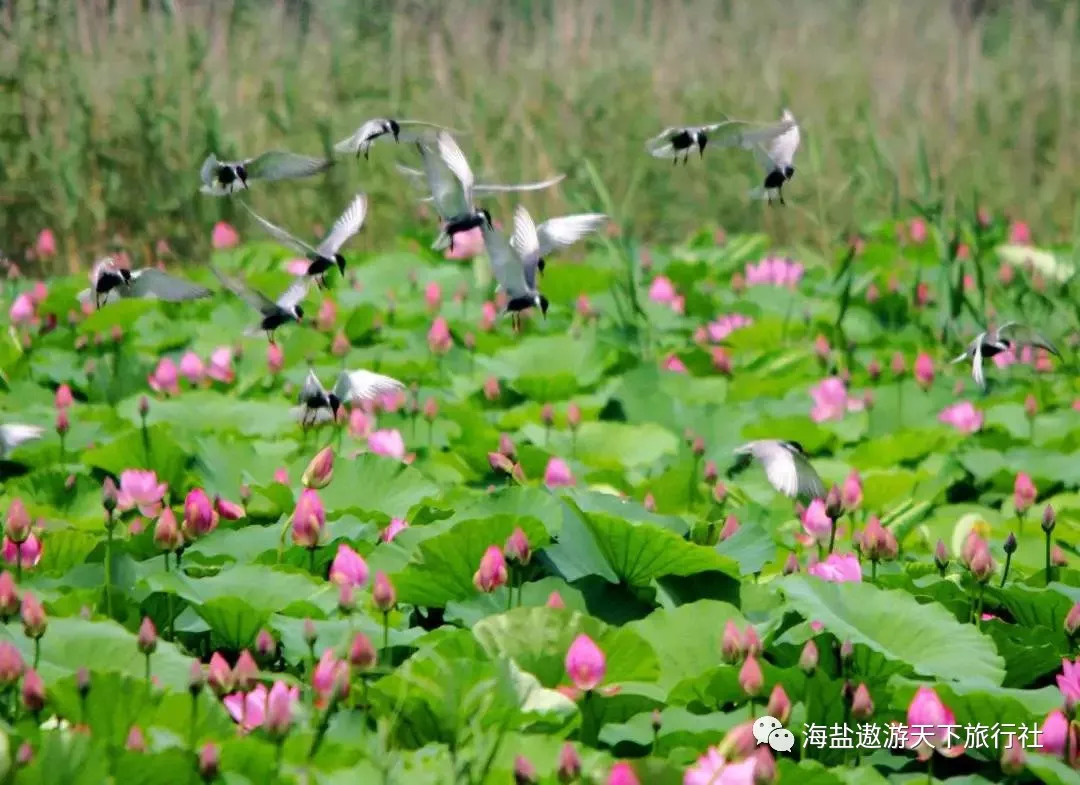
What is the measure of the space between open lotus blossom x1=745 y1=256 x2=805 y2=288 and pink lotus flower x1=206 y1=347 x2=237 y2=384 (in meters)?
2.03

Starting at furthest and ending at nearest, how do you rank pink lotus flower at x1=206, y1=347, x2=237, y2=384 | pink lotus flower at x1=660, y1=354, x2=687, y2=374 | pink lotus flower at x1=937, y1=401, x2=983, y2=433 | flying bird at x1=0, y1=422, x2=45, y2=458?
pink lotus flower at x1=660, y1=354, x2=687, y2=374 < pink lotus flower at x1=206, y1=347, x2=237, y2=384 < pink lotus flower at x1=937, y1=401, x2=983, y2=433 < flying bird at x1=0, y1=422, x2=45, y2=458

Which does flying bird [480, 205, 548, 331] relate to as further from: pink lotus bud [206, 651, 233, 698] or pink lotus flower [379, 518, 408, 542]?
pink lotus bud [206, 651, 233, 698]

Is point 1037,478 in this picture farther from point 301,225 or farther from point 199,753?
point 301,225

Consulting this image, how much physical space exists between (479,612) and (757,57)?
653cm

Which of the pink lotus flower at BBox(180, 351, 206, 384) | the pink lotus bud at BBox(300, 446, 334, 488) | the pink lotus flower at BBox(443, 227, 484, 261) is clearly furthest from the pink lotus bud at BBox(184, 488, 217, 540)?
the pink lotus flower at BBox(443, 227, 484, 261)

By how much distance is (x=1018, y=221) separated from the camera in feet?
24.7

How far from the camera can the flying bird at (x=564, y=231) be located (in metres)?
2.05

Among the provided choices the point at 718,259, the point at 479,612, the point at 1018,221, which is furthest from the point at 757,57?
the point at 479,612

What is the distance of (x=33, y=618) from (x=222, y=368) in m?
2.38

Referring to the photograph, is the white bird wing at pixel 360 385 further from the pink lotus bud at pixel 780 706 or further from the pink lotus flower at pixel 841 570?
the pink lotus bud at pixel 780 706

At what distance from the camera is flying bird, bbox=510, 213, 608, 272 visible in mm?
2053

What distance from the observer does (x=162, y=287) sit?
6.99 ft

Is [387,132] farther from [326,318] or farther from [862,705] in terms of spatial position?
[326,318]

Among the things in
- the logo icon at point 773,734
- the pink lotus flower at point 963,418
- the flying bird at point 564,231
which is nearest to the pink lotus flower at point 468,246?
the pink lotus flower at point 963,418
